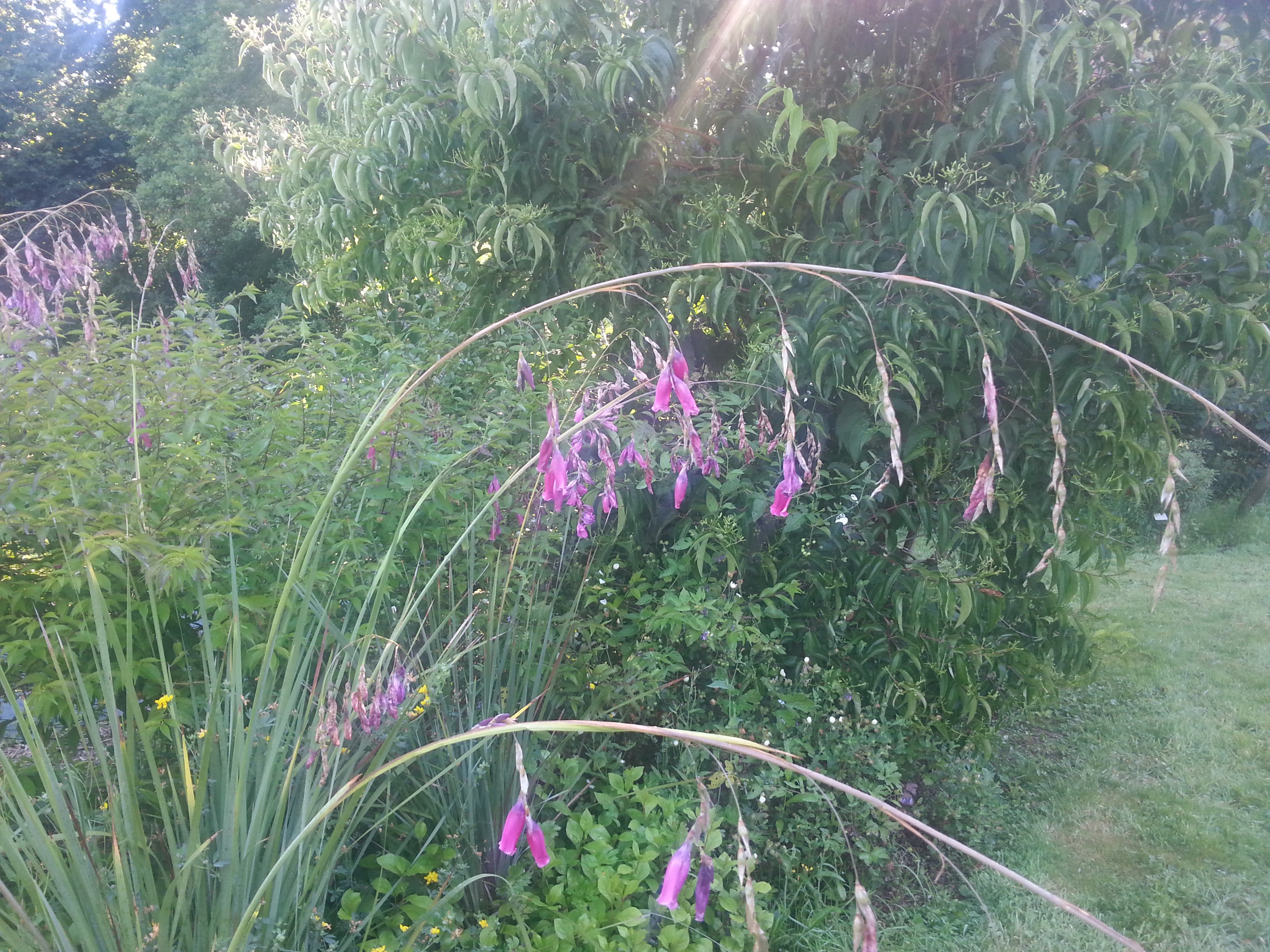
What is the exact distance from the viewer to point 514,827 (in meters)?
1.00

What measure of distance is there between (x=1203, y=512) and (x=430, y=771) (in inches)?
344

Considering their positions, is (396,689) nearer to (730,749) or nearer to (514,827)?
(514,827)

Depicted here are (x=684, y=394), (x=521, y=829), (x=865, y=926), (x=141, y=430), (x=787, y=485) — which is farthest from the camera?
(x=141, y=430)

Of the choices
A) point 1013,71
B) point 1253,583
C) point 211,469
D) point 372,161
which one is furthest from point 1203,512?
point 211,469

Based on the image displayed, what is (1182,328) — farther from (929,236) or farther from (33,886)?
(33,886)

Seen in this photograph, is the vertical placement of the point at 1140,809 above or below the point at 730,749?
below

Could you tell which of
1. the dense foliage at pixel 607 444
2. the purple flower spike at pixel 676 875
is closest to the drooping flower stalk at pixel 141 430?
the dense foliage at pixel 607 444

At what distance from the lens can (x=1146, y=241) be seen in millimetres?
2541

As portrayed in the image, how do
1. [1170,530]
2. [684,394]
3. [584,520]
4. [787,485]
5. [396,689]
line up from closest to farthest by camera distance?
[1170,530] < [684,394] < [787,485] < [396,689] < [584,520]

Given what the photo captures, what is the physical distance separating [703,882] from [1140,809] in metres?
2.81

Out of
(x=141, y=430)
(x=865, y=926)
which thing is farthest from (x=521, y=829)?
(x=141, y=430)

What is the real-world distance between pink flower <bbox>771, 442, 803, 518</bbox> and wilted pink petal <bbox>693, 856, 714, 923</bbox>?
1.83ft

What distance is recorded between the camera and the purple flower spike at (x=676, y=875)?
3.06ft

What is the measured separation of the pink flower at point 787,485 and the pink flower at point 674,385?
169 mm
